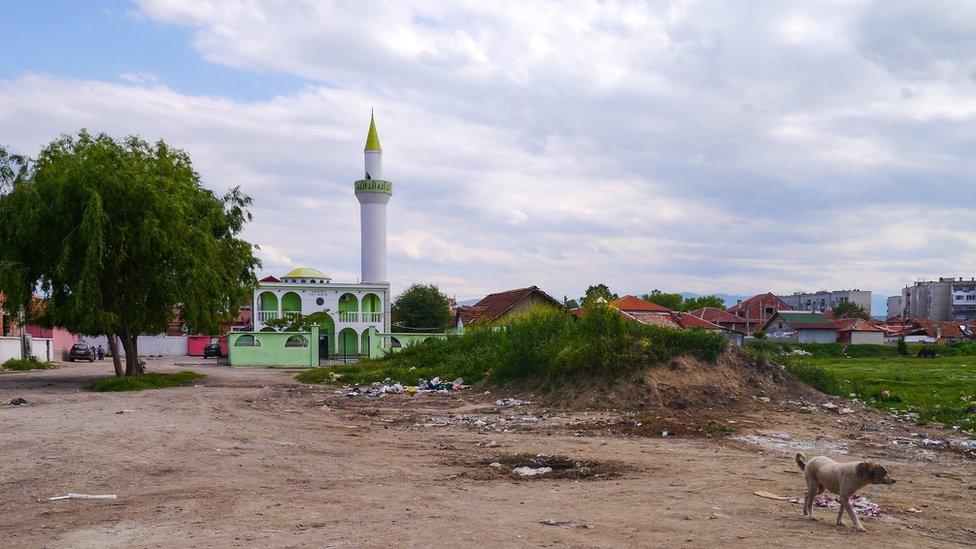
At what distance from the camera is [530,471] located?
10.3m

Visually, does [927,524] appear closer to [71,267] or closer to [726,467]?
[726,467]

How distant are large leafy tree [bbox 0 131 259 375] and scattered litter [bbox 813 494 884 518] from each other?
19892 mm

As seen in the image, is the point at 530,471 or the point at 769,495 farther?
the point at 530,471

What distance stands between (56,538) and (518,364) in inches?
616

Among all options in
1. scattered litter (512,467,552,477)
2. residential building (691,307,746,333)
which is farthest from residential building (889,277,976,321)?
scattered litter (512,467,552,477)

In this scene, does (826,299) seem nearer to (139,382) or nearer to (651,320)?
(651,320)

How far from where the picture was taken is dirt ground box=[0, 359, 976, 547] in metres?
6.96

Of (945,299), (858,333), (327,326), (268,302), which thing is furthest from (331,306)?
(945,299)

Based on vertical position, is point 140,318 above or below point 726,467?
above

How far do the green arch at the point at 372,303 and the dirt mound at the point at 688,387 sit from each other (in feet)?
134

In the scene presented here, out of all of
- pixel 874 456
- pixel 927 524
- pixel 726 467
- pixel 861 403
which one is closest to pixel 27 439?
pixel 726 467

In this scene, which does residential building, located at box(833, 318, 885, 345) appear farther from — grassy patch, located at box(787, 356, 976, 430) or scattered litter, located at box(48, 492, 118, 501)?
scattered litter, located at box(48, 492, 118, 501)

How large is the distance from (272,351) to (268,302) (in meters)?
17.3

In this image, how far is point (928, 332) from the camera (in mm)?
87875
